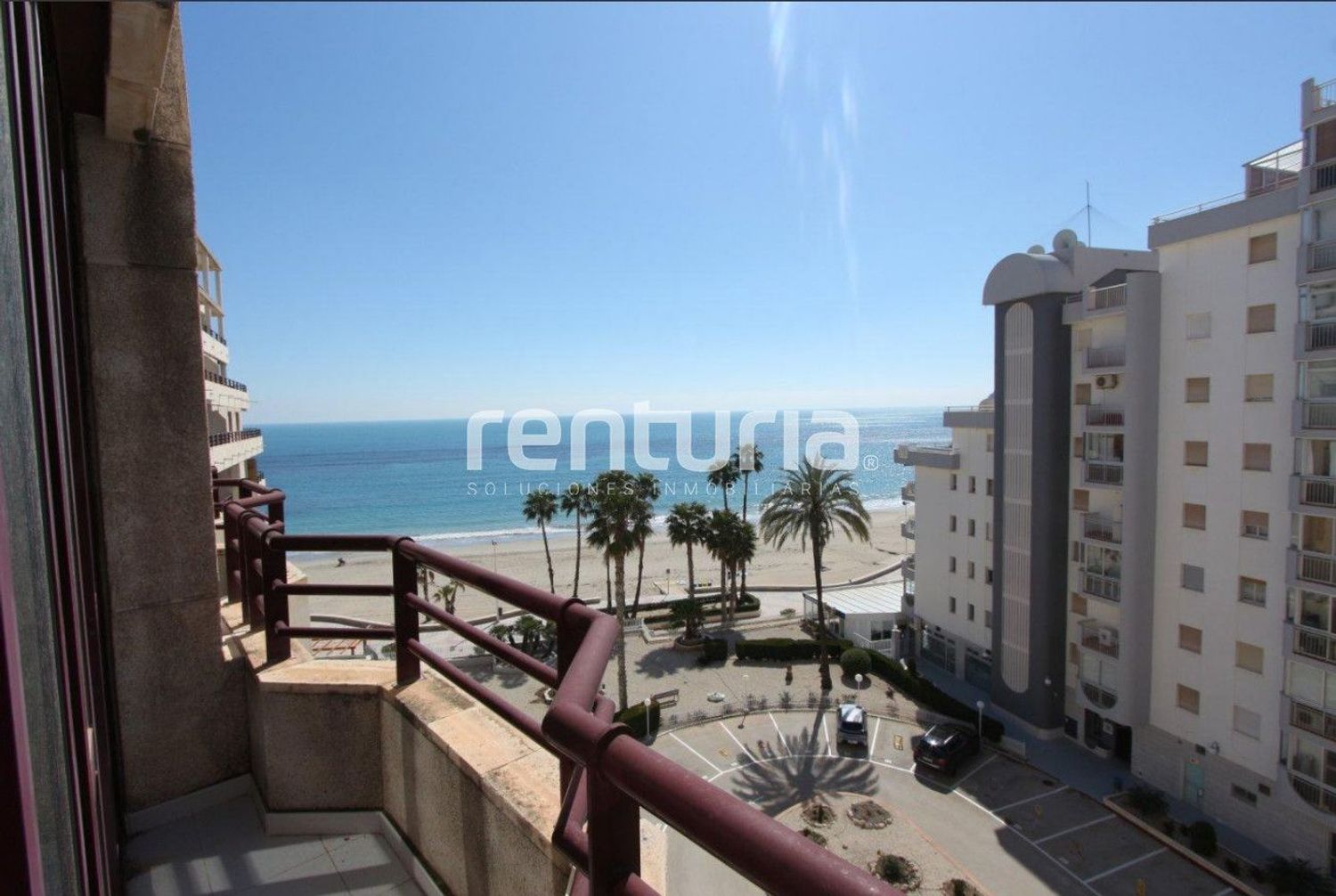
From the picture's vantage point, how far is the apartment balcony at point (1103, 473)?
20.0 meters

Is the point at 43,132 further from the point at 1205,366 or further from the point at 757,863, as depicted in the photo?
the point at 1205,366

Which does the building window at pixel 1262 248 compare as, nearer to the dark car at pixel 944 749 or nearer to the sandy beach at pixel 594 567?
the dark car at pixel 944 749

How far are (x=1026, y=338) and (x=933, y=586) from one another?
10842mm

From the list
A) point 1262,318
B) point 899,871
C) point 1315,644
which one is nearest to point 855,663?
point 899,871

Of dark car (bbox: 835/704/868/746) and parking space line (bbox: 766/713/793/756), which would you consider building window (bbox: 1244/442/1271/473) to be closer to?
dark car (bbox: 835/704/868/746)

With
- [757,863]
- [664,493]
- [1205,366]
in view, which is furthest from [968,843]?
[664,493]

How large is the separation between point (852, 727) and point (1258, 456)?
1233 cm

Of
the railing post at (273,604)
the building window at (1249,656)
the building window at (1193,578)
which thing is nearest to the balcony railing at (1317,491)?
the building window at (1193,578)

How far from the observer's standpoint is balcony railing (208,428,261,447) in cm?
1803

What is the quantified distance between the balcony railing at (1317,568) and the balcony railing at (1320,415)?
282cm

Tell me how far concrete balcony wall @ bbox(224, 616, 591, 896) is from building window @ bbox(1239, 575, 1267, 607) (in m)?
20.4

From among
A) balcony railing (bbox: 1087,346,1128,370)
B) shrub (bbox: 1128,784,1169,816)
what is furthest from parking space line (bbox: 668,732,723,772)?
Answer: balcony railing (bbox: 1087,346,1128,370)

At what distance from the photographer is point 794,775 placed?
18672mm

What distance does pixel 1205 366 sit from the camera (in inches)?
716
